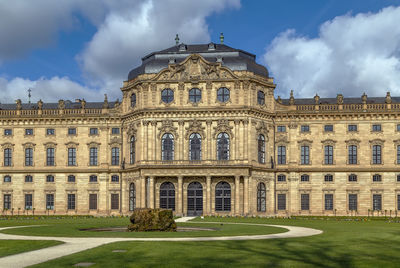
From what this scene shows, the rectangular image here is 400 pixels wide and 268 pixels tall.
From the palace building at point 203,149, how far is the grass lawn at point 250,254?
41952 millimetres

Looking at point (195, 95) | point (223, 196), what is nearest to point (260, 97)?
point (195, 95)

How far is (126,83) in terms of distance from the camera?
258 ft

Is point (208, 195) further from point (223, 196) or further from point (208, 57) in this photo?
point (208, 57)

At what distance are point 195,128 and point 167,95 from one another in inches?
237

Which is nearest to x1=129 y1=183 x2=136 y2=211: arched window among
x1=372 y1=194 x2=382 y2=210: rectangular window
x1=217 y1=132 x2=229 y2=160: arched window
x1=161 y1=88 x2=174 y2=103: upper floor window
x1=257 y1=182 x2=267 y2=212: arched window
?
x1=161 y1=88 x2=174 y2=103: upper floor window

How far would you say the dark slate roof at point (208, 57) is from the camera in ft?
244

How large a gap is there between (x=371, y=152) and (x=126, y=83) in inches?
1430

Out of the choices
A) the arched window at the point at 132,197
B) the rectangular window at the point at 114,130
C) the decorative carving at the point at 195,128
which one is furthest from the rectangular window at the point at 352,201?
the rectangular window at the point at 114,130

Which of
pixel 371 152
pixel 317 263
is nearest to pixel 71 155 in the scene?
pixel 371 152

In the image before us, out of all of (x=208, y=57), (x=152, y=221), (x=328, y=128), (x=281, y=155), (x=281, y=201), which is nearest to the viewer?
(x=152, y=221)

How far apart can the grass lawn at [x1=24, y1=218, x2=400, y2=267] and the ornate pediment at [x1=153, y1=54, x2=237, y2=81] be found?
44.5 meters

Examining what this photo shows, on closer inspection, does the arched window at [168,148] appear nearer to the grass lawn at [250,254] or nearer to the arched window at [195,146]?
the arched window at [195,146]

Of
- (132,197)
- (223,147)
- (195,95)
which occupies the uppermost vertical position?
(195,95)

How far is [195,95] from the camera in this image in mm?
73688
